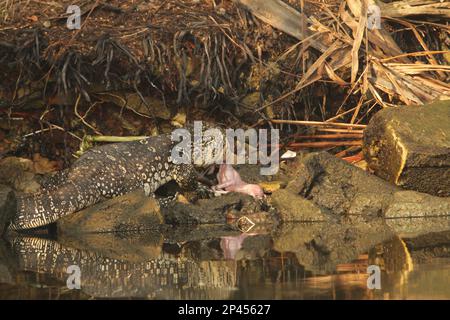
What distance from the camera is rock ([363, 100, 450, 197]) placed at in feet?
35.9

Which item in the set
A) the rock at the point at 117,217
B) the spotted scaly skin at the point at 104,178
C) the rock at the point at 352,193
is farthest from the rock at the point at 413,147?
the rock at the point at 117,217

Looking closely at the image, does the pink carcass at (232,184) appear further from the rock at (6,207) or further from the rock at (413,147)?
the rock at (6,207)

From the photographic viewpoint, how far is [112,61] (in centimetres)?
1210

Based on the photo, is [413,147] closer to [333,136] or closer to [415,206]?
[415,206]

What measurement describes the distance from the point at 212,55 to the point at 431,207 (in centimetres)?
344

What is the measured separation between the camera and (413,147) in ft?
35.9

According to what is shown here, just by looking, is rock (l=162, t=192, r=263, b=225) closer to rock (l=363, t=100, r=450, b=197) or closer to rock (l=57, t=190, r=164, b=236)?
rock (l=57, t=190, r=164, b=236)

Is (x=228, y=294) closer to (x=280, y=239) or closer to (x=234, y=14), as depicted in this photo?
(x=280, y=239)

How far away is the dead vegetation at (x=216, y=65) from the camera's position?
39.8 feet

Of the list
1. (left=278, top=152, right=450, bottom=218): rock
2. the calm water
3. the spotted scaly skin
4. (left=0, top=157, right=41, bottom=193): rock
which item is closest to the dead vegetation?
(left=0, top=157, right=41, bottom=193): rock

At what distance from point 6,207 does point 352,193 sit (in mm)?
3783

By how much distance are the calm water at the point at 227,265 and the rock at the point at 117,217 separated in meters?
0.17
